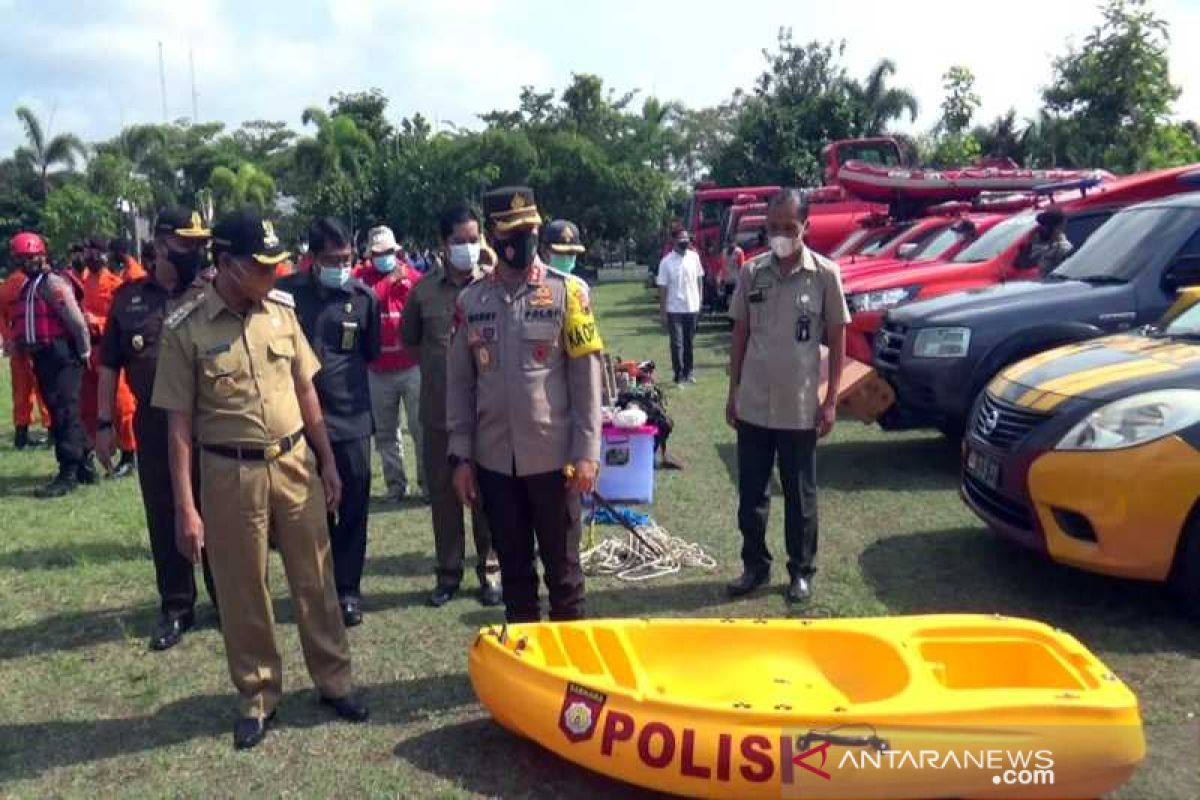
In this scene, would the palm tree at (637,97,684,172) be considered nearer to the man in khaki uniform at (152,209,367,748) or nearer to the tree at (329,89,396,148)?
the tree at (329,89,396,148)

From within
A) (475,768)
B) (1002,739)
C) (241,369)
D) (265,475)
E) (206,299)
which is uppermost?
(206,299)

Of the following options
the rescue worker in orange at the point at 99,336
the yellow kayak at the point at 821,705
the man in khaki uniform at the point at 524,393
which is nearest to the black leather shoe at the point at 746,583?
the yellow kayak at the point at 821,705

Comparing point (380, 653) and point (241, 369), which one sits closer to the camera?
point (241, 369)

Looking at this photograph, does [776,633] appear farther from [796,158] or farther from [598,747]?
[796,158]

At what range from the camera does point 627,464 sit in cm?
746

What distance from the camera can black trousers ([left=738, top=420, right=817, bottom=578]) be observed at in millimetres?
5469

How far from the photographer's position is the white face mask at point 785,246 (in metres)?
5.29

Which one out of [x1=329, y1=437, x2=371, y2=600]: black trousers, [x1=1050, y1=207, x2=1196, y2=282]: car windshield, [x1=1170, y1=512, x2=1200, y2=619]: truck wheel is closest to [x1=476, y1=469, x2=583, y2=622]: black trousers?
[x1=329, y1=437, x2=371, y2=600]: black trousers

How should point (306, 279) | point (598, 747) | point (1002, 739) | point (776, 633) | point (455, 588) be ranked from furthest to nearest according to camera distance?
point (455, 588) < point (306, 279) < point (776, 633) < point (598, 747) < point (1002, 739)

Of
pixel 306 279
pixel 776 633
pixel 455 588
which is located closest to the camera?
pixel 776 633

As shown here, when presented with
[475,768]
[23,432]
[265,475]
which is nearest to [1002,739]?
[475,768]

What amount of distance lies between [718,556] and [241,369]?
3.29 m

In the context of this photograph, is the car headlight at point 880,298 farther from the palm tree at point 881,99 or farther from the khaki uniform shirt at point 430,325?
the palm tree at point 881,99

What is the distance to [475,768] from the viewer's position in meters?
3.94
